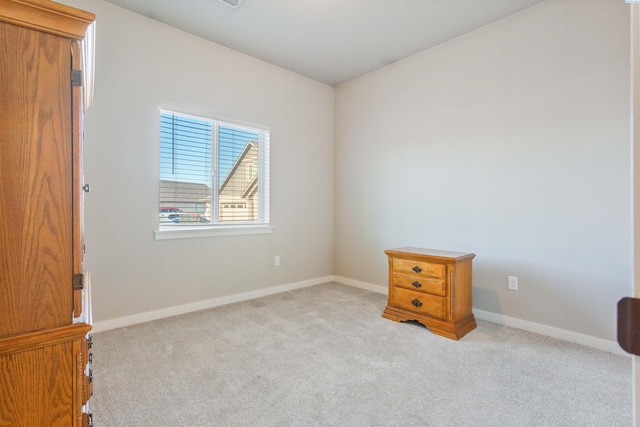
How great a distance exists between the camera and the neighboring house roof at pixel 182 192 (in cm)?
300

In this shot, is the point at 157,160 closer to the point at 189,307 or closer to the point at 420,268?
the point at 189,307

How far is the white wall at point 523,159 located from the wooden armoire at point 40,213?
3.02 metres

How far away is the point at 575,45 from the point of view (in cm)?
243

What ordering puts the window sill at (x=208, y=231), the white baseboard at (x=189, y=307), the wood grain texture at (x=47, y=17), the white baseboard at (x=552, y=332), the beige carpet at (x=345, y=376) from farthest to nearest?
1. the window sill at (x=208, y=231)
2. the white baseboard at (x=189, y=307)
3. the white baseboard at (x=552, y=332)
4. the beige carpet at (x=345, y=376)
5. the wood grain texture at (x=47, y=17)

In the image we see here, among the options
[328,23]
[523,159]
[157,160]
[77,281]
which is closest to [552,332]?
[523,159]

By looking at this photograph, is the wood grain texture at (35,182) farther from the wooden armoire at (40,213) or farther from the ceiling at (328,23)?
the ceiling at (328,23)

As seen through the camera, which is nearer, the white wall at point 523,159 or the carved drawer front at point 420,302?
the white wall at point 523,159

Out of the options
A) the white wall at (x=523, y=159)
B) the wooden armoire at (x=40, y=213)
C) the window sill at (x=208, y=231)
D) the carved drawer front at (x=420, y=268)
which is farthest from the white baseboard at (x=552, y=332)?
the wooden armoire at (x=40, y=213)

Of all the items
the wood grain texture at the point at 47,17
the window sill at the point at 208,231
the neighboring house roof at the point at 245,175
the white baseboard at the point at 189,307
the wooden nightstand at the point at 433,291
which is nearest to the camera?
the wood grain texture at the point at 47,17

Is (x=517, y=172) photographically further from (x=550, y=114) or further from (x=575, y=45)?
(x=575, y=45)

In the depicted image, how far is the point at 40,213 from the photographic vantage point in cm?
82

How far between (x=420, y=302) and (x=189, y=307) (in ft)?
7.19

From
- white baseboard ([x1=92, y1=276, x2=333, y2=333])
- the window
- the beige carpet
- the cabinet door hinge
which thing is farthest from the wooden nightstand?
the cabinet door hinge

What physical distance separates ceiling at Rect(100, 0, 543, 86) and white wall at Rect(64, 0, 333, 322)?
0.78 ft
